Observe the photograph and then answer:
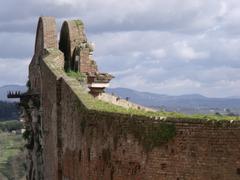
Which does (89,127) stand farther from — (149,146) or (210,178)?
(210,178)

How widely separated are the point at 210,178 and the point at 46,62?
15332mm

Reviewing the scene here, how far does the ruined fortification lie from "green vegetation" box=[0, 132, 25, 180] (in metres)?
94.5

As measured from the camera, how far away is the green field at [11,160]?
473 ft

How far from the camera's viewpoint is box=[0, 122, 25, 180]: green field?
144275mm

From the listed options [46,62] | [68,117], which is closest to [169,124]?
[68,117]

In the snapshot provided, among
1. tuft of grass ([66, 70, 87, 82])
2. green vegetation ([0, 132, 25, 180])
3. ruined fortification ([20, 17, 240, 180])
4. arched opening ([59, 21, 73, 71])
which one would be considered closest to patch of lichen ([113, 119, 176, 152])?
ruined fortification ([20, 17, 240, 180])

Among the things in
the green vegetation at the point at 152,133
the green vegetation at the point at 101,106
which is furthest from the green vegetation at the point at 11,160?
the green vegetation at the point at 152,133

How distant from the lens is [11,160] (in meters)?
159

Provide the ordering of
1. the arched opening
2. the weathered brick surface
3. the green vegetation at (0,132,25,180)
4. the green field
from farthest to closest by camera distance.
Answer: the green vegetation at (0,132,25,180)
the green field
the arched opening
the weathered brick surface

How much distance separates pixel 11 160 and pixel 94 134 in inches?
5516

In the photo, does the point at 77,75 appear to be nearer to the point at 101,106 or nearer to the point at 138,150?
the point at 101,106

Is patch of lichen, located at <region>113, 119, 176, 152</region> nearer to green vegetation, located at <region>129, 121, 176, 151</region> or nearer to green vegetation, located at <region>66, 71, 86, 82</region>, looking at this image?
green vegetation, located at <region>129, 121, 176, 151</region>

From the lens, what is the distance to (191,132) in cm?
1630

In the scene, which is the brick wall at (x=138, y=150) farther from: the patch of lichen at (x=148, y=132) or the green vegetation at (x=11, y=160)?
the green vegetation at (x=11, y=160)
